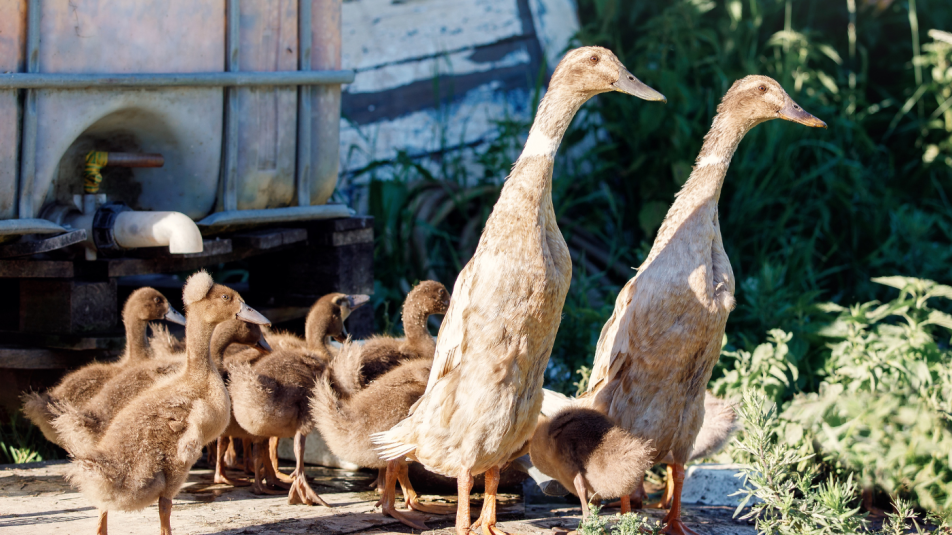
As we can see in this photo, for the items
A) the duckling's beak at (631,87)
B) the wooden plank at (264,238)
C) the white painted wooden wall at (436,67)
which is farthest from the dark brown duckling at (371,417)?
the white painted wooden wall at (436,67)

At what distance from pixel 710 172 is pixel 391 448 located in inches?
67.5

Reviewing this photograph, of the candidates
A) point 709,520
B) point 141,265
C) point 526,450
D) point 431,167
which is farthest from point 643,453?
point 431,167

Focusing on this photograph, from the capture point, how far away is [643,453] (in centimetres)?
347

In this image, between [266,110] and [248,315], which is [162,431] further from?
[266,110]

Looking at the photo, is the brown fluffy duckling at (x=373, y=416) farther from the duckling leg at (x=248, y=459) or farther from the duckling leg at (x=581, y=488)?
the duckling leg at (x=248, y=459)

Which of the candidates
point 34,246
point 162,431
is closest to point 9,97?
point 34,246

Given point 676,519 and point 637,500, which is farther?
point 637,500

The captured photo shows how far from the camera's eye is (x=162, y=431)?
3281mm

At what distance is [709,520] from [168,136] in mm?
3061

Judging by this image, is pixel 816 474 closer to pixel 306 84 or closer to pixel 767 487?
pixel 767 487

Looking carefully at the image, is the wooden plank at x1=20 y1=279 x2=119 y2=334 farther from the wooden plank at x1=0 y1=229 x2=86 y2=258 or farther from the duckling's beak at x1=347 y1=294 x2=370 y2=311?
the duckling's beak at x1=347 y1=294 x2=370 y2=311

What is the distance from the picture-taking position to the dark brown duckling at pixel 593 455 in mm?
3453

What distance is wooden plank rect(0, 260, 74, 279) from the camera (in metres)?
4.00

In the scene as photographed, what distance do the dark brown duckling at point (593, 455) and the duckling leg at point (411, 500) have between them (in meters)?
0.52
